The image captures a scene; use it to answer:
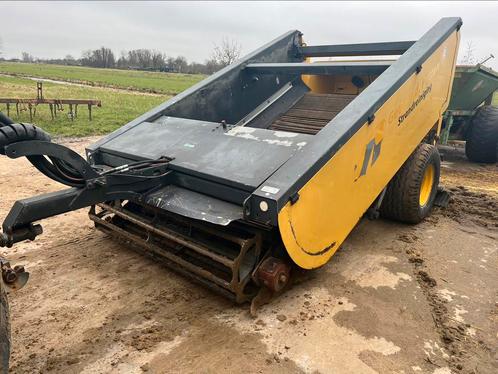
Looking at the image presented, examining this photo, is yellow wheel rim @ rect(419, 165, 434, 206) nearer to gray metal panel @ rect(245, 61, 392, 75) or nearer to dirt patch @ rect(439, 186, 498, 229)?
dirt patch @ rect(439, 186, 498, 229)

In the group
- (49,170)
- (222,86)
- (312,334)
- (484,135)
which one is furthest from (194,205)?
(484,135)

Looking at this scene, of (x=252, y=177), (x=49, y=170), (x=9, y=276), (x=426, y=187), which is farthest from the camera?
(x=426, y=187)

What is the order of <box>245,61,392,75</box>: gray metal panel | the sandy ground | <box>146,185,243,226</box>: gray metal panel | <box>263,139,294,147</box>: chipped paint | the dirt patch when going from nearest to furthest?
the sandy ground, <box>146,185,243,226</box>: gray metal panel, <box>263,139,294,147</box>: chipped paint, <box>245,61,392,75</box>: gray metal panel, the dirt patch

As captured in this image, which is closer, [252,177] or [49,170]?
[49,170]

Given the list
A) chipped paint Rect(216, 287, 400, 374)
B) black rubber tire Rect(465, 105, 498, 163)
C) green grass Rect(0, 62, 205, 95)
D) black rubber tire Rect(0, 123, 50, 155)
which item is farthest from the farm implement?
green grass Rect(0, 62, 205, 95)

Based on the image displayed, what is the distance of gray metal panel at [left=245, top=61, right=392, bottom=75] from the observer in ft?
13.0

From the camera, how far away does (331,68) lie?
13.6 ft

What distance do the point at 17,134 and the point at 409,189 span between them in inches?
125

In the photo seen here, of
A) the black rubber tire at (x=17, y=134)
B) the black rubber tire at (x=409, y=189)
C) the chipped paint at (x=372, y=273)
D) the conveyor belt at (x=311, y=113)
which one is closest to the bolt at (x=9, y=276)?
the black rubber tire at (x=17, y=134)

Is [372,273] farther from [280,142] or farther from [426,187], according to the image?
[426,187]

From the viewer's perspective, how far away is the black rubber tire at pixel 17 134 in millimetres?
1842

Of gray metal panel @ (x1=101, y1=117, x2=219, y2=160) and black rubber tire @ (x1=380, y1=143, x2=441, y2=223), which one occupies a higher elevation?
gray metal panel @ (x1=101, y1=117, x2=219, y2=160)

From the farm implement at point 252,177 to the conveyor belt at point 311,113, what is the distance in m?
0.04

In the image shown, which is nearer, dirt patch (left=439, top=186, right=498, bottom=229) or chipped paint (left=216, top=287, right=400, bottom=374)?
chipped paint (left=216, top=287, right=400, bottom=374)
